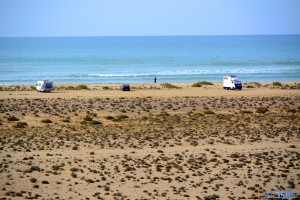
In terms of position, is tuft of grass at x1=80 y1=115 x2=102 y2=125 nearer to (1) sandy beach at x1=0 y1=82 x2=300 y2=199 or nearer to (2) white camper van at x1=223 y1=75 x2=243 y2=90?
(1) sandy beach at x1=0 y1=82 x2=300 y2=199

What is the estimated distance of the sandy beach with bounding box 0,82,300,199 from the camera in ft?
86.7

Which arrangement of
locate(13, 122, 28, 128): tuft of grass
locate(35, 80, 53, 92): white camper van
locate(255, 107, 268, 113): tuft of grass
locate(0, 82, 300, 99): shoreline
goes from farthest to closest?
locate(35, 80, 53, 92): white camper van, locate(0, 82, 300, 99): shoreline, locate(255, 107, 268, 113): tuft of grass, locate(13, 122, 28, 128): tuft of grass

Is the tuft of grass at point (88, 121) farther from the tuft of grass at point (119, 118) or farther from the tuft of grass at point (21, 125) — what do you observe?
the tuft of grass at point (21, 125)

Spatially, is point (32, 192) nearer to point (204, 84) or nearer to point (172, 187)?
point (172, 187)

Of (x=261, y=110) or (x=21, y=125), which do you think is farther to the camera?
(x=261, y=110)

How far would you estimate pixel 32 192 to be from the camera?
2561cm

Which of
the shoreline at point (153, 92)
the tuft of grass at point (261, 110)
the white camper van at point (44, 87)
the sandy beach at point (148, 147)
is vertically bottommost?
the sandy beach at point (148, 147)

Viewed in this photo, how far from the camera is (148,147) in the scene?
118 ft

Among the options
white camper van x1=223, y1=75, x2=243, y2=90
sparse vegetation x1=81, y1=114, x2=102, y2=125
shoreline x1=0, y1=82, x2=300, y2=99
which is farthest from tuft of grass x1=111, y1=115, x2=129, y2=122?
white camper van x1=223, y1=75, x2=243, y2=90

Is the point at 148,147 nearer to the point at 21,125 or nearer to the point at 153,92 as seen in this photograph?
the point at 21,125

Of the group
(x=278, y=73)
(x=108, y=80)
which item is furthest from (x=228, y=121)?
(x=278, y=73)

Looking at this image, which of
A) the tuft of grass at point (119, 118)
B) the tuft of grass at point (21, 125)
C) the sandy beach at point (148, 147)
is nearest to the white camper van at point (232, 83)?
the sandy beach at point (148, 147)

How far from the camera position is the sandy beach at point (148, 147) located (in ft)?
86.7

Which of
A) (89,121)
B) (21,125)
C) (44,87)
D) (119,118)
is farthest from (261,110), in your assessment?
(44,87)
